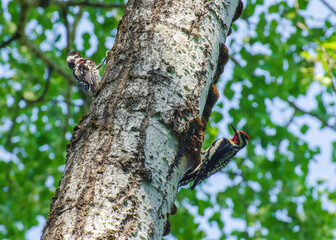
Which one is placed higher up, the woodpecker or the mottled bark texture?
the woodpecker

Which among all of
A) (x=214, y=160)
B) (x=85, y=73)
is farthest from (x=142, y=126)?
(x=85, y=73)

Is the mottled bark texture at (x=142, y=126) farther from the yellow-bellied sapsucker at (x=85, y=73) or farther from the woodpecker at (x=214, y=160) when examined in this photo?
the yellow-bellied sapsucker at (x=85, y=73)

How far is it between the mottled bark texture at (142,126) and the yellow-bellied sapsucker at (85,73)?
1.84 m

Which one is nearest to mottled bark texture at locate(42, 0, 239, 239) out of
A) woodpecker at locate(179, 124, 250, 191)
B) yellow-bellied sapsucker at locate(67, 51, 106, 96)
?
woodpecker at locate(179, 124, 250, 191)

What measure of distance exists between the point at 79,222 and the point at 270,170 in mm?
4739

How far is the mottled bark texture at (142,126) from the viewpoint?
4.00 ft

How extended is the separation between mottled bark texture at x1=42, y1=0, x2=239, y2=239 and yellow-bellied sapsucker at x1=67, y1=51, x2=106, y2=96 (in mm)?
1839

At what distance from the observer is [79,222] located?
3.83 ft

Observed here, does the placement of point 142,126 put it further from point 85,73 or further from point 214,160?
point 85,73

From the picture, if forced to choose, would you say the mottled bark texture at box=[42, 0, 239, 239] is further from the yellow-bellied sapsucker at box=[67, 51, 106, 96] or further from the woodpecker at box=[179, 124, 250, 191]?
the yellow-bellied sapsucker at box=[67, 51, 106, 96]

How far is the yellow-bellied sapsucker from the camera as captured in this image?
3.71 meters

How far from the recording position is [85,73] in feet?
13.4

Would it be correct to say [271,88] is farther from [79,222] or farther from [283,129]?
[79,222]

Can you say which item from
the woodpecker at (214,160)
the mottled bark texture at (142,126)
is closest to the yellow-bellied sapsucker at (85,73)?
the woodpecker at (214,160)
